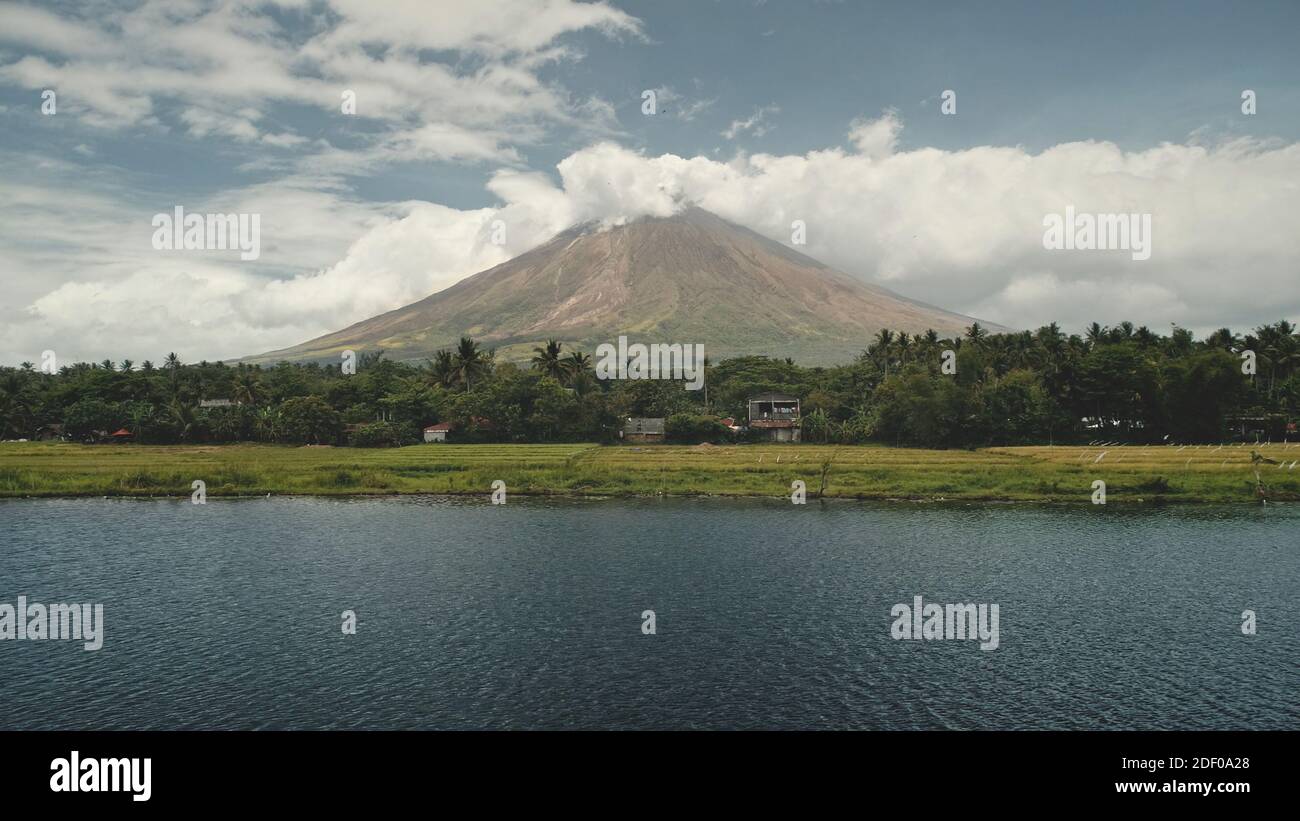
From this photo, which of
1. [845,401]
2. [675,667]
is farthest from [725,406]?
[675,667]

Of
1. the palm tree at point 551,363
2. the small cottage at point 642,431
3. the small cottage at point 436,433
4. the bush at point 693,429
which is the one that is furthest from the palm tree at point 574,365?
the small cottage at point 436,433

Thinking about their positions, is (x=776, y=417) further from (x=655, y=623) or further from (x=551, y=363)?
(x=655, y=623)

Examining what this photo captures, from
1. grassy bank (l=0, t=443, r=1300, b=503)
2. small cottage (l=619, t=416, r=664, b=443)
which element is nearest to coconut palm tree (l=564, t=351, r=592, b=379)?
small cottage (l=619, t=416, r=664, b=443)

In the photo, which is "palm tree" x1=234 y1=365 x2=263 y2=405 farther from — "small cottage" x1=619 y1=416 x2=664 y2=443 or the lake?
the lake

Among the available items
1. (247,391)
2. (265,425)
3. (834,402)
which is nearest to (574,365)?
(834,402)
